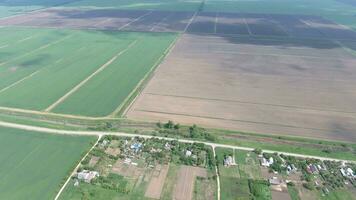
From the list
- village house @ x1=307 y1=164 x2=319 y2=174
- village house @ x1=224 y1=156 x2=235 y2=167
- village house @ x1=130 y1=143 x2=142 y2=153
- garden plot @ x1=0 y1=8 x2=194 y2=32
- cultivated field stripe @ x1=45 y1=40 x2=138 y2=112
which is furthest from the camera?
garden plot @ x1=0 y1=8 x2=194 y2=32

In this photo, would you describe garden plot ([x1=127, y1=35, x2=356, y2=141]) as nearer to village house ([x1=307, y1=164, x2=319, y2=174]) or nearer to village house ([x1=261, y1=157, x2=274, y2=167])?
village house ([x1=261, y1=157, x2=274, y2=167])

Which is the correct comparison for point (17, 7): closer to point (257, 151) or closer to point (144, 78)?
point (144, 78)

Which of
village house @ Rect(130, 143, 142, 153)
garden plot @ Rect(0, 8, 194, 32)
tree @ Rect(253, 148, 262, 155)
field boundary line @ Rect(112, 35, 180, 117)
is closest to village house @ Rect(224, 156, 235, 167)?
tree @ Rect(253, 148, 262, 155)

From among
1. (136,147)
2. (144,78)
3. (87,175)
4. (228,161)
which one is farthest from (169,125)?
(144,78)

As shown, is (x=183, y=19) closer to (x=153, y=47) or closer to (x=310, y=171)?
(x=153, y=47)

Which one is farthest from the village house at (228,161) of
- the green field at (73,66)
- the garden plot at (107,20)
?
the garden plot at (107,20)

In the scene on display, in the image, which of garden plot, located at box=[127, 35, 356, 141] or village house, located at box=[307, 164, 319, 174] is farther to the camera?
garden plot, located at box=[127, 35, 356, 141]
